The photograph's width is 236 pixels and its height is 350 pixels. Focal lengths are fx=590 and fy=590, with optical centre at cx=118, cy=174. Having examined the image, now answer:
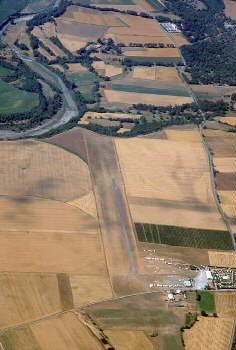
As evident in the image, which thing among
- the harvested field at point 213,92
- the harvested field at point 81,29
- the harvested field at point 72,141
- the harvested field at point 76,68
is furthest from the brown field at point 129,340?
the harvested field at point 81,29

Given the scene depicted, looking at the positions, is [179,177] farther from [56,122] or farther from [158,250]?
[56,122]

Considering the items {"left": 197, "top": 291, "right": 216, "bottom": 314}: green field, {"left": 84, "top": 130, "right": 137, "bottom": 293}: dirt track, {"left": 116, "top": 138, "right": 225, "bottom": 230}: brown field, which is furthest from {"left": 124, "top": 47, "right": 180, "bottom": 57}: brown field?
{"left": 197, "top": 291, "right": 216, "bottom": 314}: green field

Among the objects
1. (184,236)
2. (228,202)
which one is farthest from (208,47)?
(184,236)

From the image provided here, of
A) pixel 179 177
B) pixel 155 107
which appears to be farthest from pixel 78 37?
pixel 179 177

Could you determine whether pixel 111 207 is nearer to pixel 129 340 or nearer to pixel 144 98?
pixel 129 340

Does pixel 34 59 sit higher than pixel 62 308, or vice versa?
pixel 34 59

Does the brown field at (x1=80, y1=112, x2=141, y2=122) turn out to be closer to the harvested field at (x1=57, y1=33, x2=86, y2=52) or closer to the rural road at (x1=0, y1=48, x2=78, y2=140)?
the rural road at (x1=0, y1=48, x2=78, y2=140)
